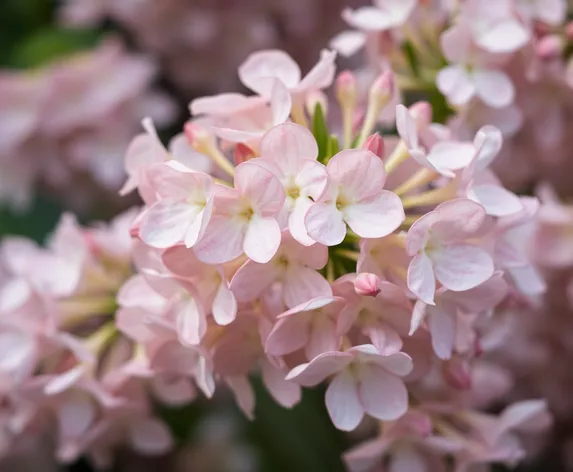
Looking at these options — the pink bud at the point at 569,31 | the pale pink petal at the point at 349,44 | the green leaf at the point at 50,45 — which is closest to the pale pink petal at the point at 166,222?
the pale pink petal at the point at 349,44

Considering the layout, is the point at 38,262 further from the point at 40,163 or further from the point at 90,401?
the point at 40,163

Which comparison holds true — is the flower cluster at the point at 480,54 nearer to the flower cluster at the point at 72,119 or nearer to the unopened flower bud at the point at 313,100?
the unopened flower bud at the point at 313,100

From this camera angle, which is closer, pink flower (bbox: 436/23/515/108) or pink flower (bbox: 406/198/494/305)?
pink flower (bbox: 406/198/494/305)

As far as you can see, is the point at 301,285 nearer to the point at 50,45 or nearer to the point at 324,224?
the point at 324,224

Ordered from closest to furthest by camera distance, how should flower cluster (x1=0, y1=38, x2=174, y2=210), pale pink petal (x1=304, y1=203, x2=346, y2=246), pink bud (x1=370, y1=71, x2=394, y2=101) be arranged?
pale pink petal (x1=304, y1=203, x2=346, y2=246)
pink bud (x1=370, y1=71, x2=394, y2=101)
flower cluster (x1=0, y1=38, x2=174, y2=210)

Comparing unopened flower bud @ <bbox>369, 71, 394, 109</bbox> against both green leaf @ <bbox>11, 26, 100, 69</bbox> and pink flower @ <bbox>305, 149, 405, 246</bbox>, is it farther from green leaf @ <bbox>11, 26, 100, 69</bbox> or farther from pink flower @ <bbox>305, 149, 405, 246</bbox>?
green leaf @ <bbox>11, 26, 100, 69</bbox>

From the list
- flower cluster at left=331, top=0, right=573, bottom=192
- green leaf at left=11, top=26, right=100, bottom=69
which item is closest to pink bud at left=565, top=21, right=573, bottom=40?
flower cluster at left=331, top=0, right=573, bottom=192

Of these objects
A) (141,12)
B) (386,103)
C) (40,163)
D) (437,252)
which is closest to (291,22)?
(141,12)

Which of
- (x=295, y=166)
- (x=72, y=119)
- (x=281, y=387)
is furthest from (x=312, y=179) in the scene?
(x=72, y=119)
